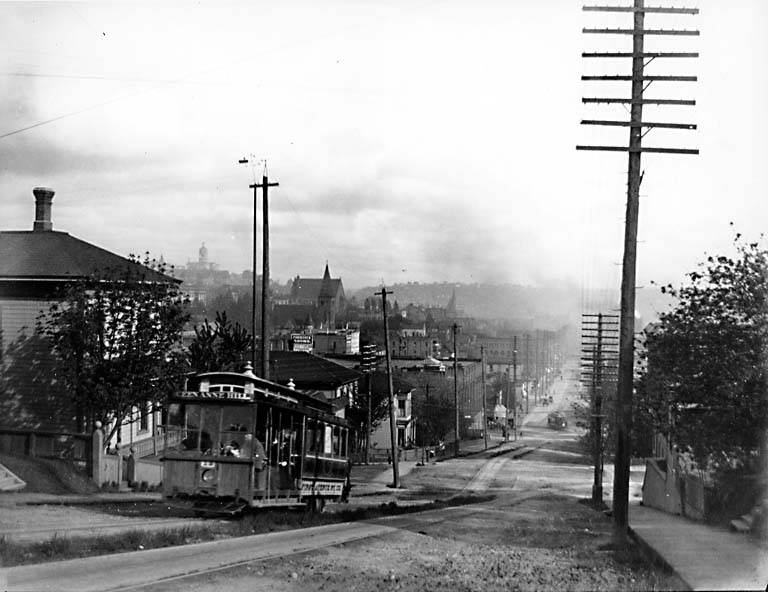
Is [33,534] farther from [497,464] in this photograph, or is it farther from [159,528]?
[497,464]

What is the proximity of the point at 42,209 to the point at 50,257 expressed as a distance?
392 cm

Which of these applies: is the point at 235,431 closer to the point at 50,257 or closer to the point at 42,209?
the point at 50,257

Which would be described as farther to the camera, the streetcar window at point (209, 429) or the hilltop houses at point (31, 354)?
the hilltop houses at point (31, 354)

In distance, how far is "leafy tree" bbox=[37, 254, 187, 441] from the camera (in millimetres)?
25156

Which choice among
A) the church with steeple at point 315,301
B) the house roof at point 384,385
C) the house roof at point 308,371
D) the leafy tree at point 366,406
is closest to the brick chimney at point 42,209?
the house roof at point 308,371

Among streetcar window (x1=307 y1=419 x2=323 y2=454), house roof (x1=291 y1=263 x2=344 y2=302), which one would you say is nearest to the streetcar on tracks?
streetcar window (x1=307 y1=419 x2=323 y2=454)

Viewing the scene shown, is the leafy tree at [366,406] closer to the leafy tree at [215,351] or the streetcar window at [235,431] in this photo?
the leafy tree at [215,351]

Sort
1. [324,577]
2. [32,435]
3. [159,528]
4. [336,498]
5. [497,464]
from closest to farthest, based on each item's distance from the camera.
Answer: [324,577], [159,528], [336,498], [32,435], [497,464]

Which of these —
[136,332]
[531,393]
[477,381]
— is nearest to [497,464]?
[136,332]

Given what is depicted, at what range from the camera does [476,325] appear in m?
154

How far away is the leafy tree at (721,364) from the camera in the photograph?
1571 centimetres

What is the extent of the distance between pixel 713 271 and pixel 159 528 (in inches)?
481

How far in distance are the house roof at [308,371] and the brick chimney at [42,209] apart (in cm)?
1954

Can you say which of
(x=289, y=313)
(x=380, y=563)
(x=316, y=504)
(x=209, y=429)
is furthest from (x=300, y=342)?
(x=380, y=563)
